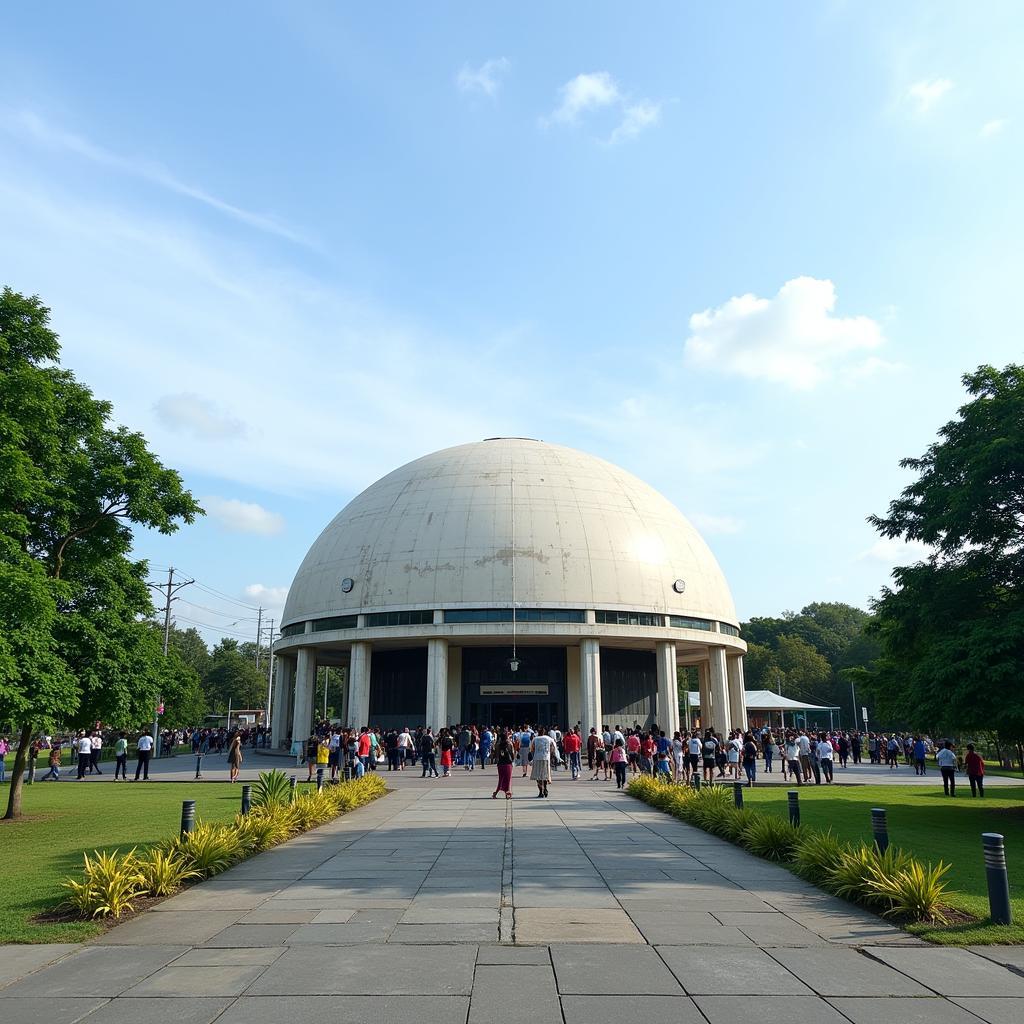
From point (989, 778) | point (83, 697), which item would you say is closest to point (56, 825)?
point (83, 697)

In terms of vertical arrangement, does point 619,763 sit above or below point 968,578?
below

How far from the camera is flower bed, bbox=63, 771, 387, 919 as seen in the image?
30.1 feet

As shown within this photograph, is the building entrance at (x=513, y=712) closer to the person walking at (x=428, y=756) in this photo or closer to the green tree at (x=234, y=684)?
the person walking at (x=428, y=756)

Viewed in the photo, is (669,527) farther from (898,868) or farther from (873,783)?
(898,868)

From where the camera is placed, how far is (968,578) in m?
20.2

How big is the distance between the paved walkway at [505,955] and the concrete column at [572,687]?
117 ft

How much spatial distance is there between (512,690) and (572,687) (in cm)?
364

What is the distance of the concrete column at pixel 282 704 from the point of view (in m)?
53.9

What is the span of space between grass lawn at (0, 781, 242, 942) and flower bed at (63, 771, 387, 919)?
1.60 feet

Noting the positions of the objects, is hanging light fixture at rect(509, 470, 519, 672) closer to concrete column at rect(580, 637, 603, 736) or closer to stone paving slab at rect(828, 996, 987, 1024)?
concrete column at rect(580, 637, 603, 736)

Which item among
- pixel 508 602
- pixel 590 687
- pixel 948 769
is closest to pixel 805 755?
pixel 948 769

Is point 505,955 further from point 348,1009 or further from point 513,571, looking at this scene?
point 513,571

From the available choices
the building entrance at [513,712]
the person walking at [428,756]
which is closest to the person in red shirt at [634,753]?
the person walking at [428,756]

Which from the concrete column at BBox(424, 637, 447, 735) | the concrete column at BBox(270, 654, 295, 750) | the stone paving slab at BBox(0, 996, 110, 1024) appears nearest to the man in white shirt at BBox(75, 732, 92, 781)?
the concrete column at BBox(424, 637, 447, 735)
